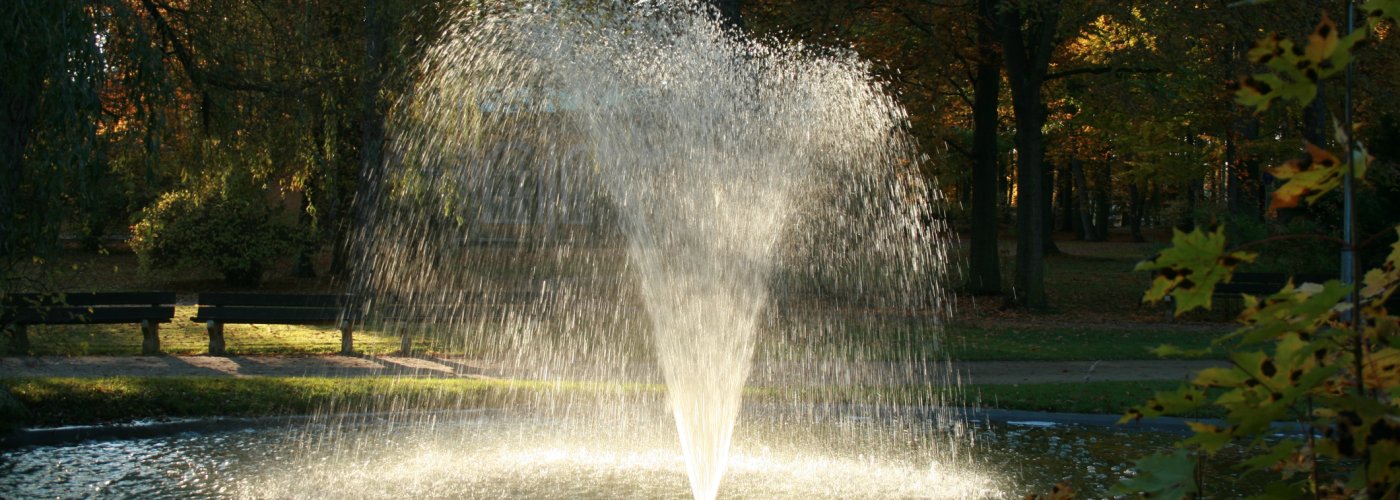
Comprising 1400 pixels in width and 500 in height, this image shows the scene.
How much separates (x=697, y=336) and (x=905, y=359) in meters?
6.33

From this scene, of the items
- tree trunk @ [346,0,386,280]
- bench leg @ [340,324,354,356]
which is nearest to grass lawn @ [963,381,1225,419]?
tree trunk @ [346,0,386,280]

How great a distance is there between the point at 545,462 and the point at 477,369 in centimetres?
514

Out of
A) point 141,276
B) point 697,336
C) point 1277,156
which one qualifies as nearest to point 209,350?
point 697,336

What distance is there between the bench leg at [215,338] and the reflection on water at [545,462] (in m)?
5.82

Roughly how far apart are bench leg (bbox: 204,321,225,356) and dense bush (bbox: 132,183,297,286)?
30.3 feet

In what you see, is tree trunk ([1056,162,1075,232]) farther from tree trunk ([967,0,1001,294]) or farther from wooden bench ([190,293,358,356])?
wooden bench ([190,293,358,356])

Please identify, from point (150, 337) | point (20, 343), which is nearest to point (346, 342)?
point (150, 337)

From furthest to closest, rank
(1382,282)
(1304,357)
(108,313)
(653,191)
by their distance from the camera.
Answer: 1. (108,313)
2. (653,191)
3. (1382,282)
4. (1304,357)

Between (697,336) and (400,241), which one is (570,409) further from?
(400,241)

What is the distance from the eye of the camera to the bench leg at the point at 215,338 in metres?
16.1

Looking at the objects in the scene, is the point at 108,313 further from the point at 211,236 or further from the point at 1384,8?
the point at 1384,8

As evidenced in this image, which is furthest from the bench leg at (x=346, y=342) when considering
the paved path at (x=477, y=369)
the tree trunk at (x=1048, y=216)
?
the tree trunk at (x=1048, y=216)

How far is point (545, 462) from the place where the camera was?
387 inches

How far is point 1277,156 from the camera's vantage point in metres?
28.9
